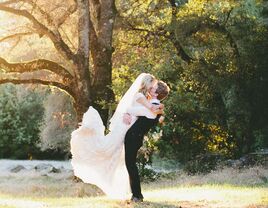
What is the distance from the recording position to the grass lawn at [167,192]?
31.1 ft

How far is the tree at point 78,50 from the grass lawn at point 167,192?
2.77 metres

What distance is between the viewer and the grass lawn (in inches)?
373

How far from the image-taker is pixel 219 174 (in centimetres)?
1513

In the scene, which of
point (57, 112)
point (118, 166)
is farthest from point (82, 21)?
point (57, 112)

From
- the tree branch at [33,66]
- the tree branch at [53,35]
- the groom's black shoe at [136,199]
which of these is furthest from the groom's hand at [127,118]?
the tree branch at [33,66]

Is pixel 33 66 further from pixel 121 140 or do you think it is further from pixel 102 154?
pixel 121 140

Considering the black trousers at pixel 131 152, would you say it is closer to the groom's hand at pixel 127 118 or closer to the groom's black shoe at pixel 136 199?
the groom's hand at pixel 127 118

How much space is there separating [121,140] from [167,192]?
2682mm

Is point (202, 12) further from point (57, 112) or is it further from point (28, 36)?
point (57, 112)

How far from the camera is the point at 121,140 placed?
9617 millimetres

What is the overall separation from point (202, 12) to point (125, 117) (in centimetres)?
971

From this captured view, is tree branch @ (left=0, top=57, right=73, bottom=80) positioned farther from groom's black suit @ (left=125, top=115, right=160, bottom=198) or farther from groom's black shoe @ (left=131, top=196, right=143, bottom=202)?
groom's black shoe @ (left=131, top=196, right=143, bottom=202)

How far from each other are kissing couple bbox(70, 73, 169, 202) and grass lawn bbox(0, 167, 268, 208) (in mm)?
376

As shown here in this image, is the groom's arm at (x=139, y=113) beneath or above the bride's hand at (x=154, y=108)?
beneath
